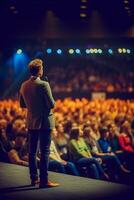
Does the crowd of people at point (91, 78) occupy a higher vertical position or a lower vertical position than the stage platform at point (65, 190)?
lower

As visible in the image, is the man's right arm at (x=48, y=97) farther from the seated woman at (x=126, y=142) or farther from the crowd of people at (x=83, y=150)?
the seated woman at (x=126, y=142)

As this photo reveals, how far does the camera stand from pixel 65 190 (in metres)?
6.32

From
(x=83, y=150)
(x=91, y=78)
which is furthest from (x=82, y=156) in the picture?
(x=91, y=78)

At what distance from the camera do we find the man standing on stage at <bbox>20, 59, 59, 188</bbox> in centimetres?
642

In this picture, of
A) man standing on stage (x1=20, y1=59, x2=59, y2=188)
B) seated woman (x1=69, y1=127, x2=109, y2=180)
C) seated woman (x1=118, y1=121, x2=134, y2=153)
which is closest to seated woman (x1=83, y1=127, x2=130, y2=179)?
seated woman (x1=69, y1=127, x2=109, y2=180)

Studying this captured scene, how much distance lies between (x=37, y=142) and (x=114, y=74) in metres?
26.5

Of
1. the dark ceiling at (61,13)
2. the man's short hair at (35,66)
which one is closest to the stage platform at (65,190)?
the man's short hair at (35,66)

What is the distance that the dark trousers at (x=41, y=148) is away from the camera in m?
6.43

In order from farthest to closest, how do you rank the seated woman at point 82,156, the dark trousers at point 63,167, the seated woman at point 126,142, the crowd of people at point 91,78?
the crowd of people at point 91,78
the seated woman at point 126,142
the seated woman at point 82,156
the dark trousers at point 63,167

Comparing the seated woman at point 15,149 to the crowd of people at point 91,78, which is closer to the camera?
the seated woman at point 15,149

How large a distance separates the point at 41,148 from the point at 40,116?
0.34m

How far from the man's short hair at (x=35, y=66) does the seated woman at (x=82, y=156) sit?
11.3 ft

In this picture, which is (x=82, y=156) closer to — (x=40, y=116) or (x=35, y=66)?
(x=40, y=116)

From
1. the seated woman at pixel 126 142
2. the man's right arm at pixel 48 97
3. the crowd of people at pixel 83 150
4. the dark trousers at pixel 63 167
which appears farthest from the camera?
the seated woman at pixel 126 142
